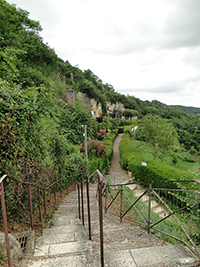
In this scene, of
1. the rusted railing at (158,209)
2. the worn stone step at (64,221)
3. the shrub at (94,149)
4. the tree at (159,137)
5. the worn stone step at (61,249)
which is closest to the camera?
the worn stone step at (61,249)

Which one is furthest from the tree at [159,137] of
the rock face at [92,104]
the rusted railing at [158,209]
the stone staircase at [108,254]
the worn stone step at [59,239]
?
the worn stone step at [59,239]

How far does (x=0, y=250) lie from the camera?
2055 mm

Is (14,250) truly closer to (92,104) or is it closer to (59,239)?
(59,239)

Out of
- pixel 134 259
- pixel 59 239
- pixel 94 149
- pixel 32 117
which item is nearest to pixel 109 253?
pixel 134 259

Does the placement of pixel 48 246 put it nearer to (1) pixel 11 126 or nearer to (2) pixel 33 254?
(2) pixel 33 254

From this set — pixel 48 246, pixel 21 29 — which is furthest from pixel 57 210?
pixel 21 29

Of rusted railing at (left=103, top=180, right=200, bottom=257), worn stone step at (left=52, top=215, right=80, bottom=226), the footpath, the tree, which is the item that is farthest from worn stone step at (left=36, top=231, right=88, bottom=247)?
the tree

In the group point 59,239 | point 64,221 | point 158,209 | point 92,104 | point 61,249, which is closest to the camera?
point 61,249

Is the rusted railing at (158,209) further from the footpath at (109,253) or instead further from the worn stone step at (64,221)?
the worn stone step at (64,221)

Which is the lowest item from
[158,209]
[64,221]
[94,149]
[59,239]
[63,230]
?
[158,209]

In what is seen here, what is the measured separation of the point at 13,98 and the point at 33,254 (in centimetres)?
254

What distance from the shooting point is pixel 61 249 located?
236 cm

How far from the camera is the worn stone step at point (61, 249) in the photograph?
2.24 m

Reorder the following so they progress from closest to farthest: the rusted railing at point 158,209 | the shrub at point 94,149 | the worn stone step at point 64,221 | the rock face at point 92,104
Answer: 1. the rusted railing at point 158,209
2. the worn stone step at point 64,221
3. the shrub at point 94,149
4. the rock face at point 92,104
